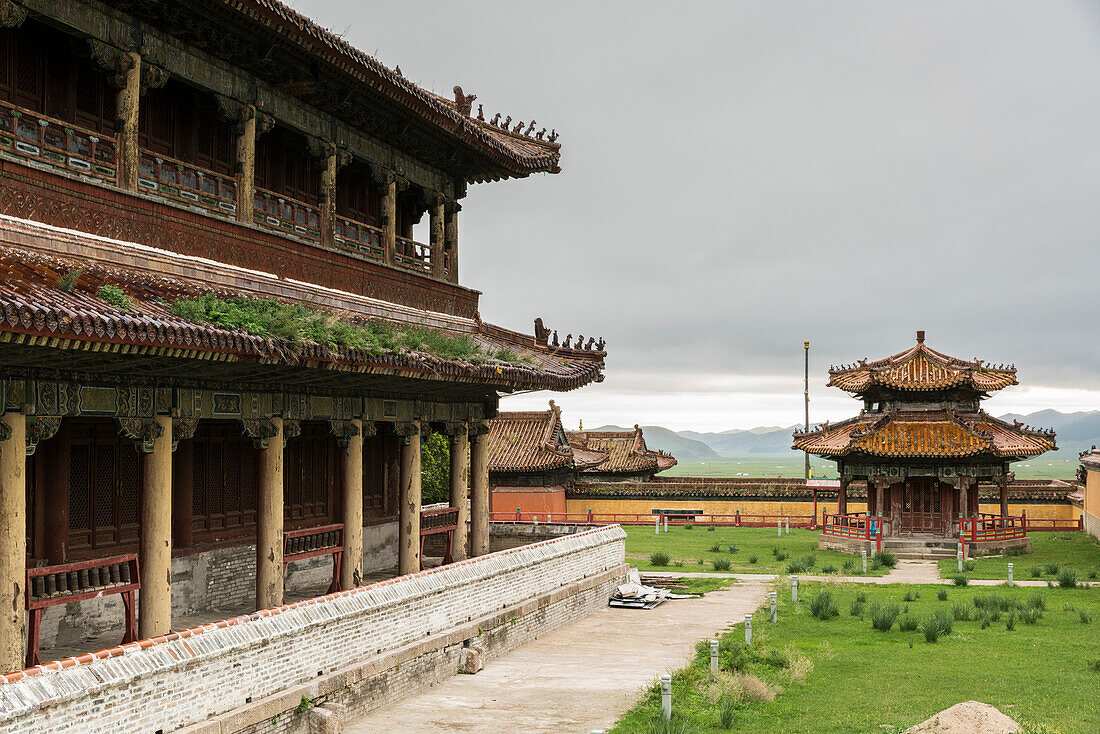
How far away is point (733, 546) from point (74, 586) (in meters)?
29.8

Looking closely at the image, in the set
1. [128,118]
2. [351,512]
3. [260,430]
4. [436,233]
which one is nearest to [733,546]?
[436,233]

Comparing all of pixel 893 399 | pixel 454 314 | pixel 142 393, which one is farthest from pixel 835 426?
pixel 142 393

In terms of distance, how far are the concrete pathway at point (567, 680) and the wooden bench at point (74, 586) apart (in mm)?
3329

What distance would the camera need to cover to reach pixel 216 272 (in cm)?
1579

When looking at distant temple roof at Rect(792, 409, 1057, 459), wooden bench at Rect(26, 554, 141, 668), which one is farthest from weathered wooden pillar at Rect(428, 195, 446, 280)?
distant temple roof at Rect(792, 409, 1057, 459)

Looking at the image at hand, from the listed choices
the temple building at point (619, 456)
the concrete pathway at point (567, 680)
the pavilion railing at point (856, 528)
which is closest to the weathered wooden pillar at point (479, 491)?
the concrete pathway at point (567, 680)

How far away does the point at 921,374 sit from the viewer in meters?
40.3

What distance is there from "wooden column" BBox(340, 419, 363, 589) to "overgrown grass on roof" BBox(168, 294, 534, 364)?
6.94ft

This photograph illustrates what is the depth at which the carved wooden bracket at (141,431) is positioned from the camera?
1357cm

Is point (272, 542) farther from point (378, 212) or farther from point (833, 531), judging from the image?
point (833, 531)

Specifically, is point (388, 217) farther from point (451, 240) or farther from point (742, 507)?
point (742, 507)

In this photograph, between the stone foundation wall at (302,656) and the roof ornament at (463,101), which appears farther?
the roof ornament at (463,101)

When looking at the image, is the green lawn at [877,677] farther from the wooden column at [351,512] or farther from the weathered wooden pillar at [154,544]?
the weathered wooden pillar at [154,544]

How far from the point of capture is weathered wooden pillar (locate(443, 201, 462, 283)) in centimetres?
2478
